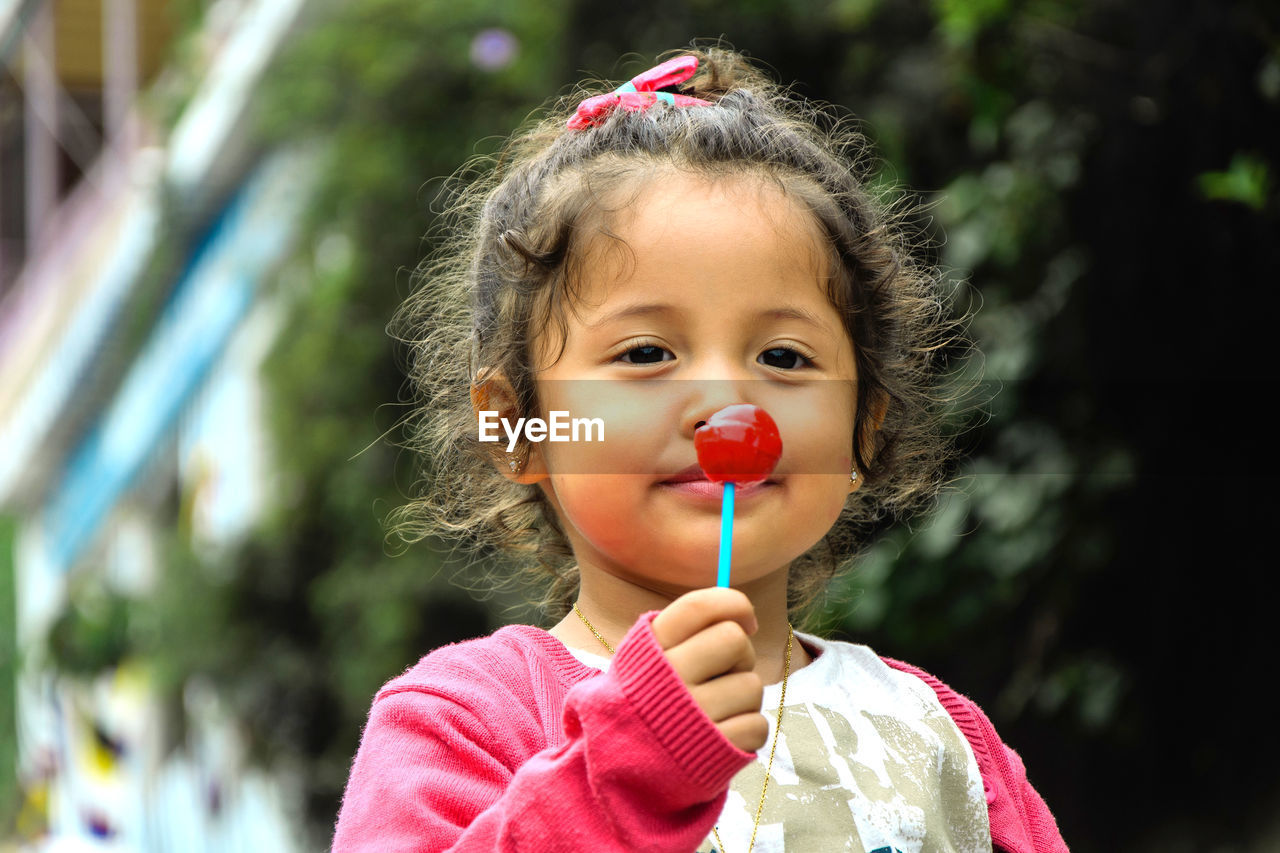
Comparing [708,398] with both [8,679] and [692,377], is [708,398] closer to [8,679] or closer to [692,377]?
[692,377]

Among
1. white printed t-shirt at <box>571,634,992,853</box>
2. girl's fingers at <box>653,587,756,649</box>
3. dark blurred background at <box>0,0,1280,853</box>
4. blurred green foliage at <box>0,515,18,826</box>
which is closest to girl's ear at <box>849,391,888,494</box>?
white printed t-shirt at <box>571,634,992,853</box>

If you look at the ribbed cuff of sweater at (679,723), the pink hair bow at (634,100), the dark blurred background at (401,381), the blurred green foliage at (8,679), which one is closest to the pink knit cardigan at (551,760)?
the ribbed cuff of sweater at (679,723)

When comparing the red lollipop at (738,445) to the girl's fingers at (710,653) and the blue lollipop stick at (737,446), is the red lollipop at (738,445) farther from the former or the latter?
the girl's fingers at (710,653)

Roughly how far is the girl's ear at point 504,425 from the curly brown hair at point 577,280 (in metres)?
0.01

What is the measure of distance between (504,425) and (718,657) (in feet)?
1.55

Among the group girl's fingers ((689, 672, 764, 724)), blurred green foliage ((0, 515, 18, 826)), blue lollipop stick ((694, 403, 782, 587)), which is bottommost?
blurred green foliage ((0, 515, 18, 826))

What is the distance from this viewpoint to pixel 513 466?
4.62ft

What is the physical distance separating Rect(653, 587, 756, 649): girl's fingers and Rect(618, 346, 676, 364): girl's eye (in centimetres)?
26

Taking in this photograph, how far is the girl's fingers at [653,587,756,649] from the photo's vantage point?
992mm

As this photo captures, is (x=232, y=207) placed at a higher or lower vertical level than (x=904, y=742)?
lower

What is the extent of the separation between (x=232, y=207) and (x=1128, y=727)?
13.5 feet

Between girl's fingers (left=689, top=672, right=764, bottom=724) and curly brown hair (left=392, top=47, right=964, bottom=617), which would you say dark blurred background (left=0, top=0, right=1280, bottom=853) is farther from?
girl's fingers (left=689, top=672, right=764, bottom=724)

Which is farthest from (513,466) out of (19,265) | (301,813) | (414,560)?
(19,265)

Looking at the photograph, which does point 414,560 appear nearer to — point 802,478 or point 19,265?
point 802,478
